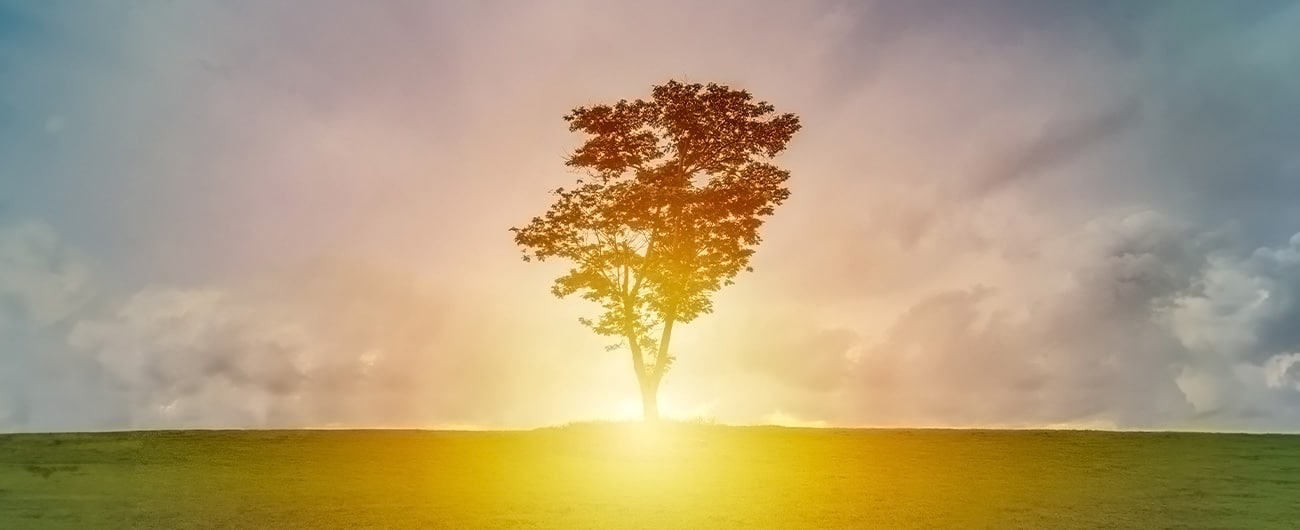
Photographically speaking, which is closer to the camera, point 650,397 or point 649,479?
point 649,479

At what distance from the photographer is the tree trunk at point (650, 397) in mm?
36812

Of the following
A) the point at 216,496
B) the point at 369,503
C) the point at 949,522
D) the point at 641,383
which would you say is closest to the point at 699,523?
the point at 949,522

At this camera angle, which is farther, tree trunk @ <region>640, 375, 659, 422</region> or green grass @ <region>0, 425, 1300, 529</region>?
tree trunk @ <region>640, 375, 659, 422</region>

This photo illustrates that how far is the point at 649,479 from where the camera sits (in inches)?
1030

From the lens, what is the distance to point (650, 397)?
121 feet

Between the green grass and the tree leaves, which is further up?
the tree leaves

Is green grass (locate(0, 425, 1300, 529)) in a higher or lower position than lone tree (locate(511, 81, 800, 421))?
lower

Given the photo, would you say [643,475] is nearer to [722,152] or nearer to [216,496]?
[216,496]

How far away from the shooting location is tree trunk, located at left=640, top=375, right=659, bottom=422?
36.8m

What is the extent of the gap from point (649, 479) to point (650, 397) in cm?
1081

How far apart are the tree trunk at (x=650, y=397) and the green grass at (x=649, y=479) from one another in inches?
69.9

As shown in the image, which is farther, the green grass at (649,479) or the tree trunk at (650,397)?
the tree trunk at (650,397)

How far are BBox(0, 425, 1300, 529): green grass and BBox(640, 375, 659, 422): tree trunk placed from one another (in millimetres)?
1776

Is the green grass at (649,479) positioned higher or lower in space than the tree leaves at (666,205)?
lower
